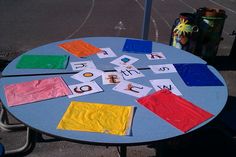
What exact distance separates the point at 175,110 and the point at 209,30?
11.5ft

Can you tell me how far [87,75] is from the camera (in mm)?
2238

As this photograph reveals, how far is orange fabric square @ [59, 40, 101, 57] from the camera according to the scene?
104 inches

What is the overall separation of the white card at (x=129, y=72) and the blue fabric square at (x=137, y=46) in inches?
14.4

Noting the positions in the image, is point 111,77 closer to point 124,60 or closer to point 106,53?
point 124,60

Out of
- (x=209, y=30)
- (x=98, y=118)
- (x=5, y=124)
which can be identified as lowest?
(x=5, y=124)

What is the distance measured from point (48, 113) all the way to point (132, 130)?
1.83 ft

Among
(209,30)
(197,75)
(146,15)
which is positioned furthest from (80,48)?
(209,30)

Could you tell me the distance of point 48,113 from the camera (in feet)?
5.73

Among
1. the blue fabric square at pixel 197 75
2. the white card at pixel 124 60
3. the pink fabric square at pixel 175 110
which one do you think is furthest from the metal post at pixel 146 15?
the pink fabric square at pixel 175 110

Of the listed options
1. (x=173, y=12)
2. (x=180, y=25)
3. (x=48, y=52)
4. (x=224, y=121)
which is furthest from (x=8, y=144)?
(x=173, y=12)

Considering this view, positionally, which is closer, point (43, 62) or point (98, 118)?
point (98, 118)

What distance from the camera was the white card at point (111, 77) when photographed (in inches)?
85.2

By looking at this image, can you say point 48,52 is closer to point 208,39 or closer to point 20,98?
point 20,98

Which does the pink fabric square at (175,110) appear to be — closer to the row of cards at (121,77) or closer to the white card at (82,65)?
the row of cards at (121,77)
